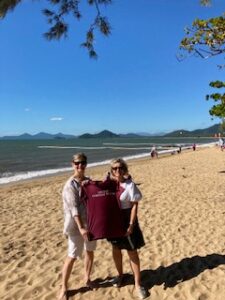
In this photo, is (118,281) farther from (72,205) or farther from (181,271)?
(72,205)

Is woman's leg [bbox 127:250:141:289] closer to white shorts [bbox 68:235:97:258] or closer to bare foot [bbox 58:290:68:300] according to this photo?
white shorts [bbox 68:235:97:258]

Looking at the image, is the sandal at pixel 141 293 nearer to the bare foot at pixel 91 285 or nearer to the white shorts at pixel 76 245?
the bare foot at pixel 91 285

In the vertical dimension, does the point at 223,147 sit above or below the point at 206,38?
below

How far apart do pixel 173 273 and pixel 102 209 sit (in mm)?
1709

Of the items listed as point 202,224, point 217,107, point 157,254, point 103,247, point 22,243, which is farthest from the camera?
point 217,107

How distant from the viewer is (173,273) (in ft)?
17.2

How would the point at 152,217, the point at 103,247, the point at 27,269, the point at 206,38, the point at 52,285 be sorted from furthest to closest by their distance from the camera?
the point at 152,217 → the point at 103,247 → the point at 27,269 → the point at 52,285 → the point at 206,38

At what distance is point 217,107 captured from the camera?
13.9 m

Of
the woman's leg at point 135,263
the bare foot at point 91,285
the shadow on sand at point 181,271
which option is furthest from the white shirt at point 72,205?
the shadow on sand at point 181,271

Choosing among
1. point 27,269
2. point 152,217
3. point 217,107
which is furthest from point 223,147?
point 27,269

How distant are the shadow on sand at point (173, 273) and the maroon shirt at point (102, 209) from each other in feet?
3.25

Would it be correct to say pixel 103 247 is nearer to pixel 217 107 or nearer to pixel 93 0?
pixel 93 0

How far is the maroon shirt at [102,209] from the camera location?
4250mm

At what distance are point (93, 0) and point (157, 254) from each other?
12.9 feet
